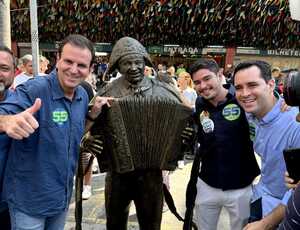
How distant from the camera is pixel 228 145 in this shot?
257 cm

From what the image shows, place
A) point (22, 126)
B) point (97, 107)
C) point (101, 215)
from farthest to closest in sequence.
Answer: point (101, 215), point (97, 107), point (22, 126)

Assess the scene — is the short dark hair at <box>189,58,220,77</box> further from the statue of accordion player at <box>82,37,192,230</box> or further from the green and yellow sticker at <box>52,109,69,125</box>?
the green and yellow sticker at <box>52,109,69,125</box>

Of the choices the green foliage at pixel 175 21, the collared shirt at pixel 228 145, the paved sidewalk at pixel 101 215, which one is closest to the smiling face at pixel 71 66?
the collared shirt at pixel 228 145

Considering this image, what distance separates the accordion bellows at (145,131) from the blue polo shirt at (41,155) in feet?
1.29

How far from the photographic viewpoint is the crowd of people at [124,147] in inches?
A: 76.2

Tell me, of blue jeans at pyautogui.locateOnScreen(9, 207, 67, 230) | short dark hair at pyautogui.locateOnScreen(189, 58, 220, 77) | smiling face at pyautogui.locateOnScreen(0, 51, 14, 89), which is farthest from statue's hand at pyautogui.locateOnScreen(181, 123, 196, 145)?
smiling face at pyautogui.locateOnScreen(0, 51, 14, 89)

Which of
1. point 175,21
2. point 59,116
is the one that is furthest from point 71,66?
point 175,21

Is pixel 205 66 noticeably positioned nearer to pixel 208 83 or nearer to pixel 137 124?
pixel 208 83

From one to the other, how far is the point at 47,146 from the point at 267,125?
4.08ft

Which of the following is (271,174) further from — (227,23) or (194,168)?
(227,23)

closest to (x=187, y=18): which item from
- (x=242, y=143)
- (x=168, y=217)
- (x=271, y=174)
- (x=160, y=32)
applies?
(x=160, y=32)

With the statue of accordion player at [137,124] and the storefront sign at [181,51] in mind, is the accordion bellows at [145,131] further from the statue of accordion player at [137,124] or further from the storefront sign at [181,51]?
the storefront sign at [181,51]

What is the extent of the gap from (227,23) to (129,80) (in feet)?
19.8

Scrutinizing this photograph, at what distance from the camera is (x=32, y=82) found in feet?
6.51
